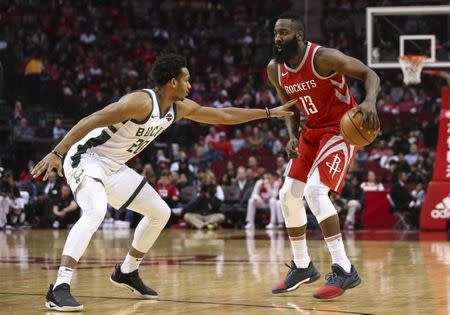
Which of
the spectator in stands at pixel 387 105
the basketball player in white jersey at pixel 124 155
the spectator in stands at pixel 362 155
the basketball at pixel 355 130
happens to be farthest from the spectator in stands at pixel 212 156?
the basketball at pixel 355 130

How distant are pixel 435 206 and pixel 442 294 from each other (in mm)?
9795

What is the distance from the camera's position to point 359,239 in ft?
48.2

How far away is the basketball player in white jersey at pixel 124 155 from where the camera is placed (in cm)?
667

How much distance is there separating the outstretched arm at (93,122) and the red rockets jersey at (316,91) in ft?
4.47

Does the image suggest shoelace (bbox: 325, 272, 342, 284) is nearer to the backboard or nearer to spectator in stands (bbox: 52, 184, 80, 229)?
the backboard

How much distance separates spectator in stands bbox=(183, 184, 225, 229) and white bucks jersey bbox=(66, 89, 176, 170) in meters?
11.6

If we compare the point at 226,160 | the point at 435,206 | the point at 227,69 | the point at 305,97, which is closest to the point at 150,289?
the point at 305,97

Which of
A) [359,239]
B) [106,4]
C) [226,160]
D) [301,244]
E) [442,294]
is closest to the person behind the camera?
[442,294]

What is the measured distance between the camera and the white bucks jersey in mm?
7012

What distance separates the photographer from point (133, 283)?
738cm

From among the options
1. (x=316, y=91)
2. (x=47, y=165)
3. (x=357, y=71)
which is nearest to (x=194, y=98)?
(x=316, y=91)

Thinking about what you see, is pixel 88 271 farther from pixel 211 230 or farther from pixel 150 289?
pixel 211 230

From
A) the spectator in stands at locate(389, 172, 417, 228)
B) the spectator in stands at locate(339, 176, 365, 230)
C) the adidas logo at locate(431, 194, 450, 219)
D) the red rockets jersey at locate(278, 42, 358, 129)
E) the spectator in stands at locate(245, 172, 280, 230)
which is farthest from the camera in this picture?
the spectator in stands at locate(245, 172, 280, 230)

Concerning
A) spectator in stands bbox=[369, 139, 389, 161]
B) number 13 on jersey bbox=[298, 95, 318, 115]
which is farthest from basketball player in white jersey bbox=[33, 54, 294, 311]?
spectator in stands bbox=[369, 139, 389, 161]
